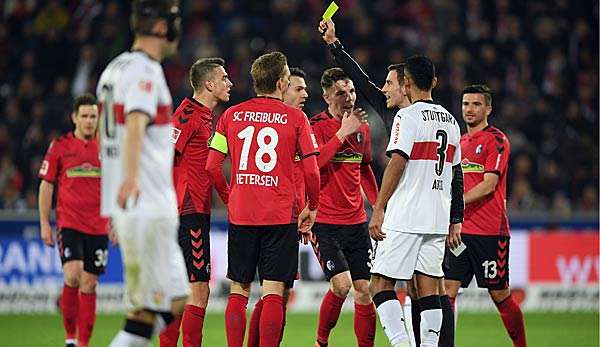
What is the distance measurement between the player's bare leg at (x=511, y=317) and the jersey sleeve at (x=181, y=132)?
3105 mm

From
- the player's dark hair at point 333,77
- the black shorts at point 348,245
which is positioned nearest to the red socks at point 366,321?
the black shorts at point 348,245

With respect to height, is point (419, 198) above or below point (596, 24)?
below

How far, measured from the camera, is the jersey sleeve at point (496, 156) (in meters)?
9.81

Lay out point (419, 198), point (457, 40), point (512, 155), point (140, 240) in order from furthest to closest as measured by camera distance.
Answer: point (457, 40), point (512, 155), point (419, 198), point (140, 240)

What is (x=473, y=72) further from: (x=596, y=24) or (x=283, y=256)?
(x=283, y=256)

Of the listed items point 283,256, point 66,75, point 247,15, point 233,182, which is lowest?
point 283,256

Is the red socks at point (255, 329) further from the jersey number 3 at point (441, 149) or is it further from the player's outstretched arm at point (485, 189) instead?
the player's outstretched arm at point (485, 189)

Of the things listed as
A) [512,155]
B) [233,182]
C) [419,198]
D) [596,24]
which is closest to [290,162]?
[233,182]

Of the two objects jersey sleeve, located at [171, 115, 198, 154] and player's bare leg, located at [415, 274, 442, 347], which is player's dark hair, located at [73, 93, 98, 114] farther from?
player's bare leg, located at [415, 274, 442, 347]

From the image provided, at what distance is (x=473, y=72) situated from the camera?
61.3 feet

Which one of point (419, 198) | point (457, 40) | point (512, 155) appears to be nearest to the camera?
point (419, 198)

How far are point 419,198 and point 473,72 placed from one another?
35.6 feet

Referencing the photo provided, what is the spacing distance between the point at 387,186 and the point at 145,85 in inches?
98.8

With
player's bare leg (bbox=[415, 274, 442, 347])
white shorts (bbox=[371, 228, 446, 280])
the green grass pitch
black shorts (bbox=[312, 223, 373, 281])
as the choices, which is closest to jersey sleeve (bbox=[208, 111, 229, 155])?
white shorts (bbox=[371, 228, 446, 280])
